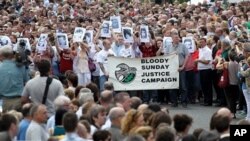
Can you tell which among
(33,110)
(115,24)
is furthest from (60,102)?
(115,24)

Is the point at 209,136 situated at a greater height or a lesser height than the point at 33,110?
lesser

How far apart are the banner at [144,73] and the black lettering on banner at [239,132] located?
11.9 meters

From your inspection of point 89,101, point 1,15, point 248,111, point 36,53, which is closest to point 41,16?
point 1,15

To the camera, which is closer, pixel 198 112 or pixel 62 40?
pixel 198 112

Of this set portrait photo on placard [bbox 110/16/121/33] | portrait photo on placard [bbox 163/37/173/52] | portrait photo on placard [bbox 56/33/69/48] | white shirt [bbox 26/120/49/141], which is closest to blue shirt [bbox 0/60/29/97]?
white shirt [bbox 26/120/49/141]

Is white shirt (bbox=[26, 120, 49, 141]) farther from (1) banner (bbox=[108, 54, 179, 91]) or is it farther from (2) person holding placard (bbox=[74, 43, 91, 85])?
(1) banner (bbox=[108, 54, 179, 91])

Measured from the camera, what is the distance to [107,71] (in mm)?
25062

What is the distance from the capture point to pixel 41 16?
34.2m

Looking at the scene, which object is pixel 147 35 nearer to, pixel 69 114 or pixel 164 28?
pixel 164 28

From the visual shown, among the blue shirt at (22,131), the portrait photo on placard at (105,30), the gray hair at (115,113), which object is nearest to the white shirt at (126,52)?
the portrait photo on placard at (105,30)

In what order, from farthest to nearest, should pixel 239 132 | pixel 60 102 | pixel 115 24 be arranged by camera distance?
pixel 115 24, pixel 60 102, pixel 239 132

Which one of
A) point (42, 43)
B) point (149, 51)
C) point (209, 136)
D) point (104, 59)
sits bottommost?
point (209, 136)

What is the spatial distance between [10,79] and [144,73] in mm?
8288

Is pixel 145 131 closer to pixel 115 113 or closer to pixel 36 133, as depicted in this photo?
pixel 115 113
